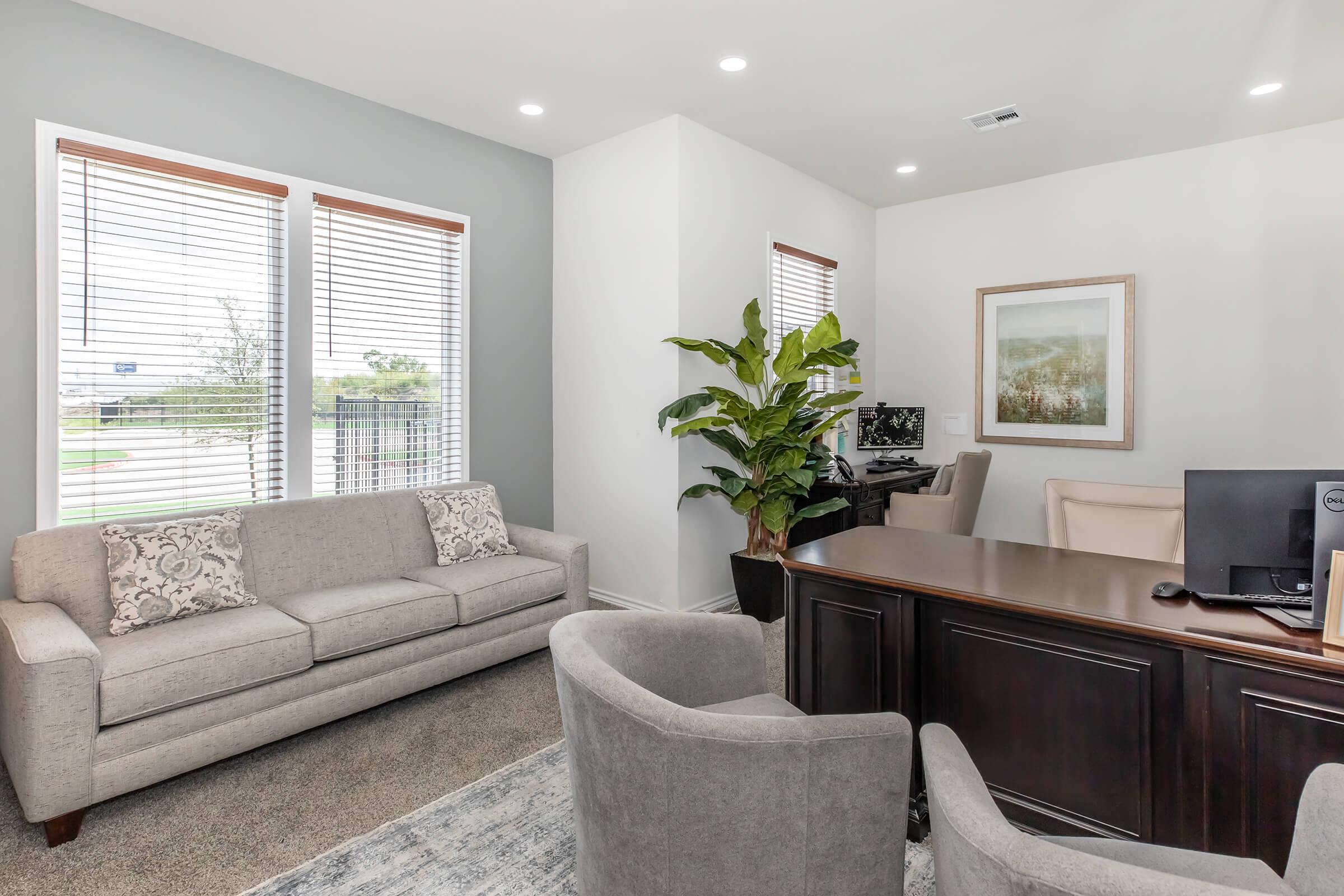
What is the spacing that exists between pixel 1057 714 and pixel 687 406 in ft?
8.21

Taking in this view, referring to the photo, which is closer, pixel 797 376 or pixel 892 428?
pixel 797 376

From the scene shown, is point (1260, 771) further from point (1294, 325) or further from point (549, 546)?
point (1294, 325)

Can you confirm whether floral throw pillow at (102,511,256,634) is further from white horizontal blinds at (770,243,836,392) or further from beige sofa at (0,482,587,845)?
white horizontal blinds at (770,243,836,392)

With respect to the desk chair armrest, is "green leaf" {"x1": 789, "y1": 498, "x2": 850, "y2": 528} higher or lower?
higher

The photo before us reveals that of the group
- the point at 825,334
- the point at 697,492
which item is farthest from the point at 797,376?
the point at 697,492

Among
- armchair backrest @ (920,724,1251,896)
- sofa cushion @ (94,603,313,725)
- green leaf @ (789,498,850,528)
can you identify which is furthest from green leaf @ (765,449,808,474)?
armchair backrest @ (920,724,1251,896)

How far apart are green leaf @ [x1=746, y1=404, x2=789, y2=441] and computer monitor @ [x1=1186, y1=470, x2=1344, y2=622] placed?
92.3 inches

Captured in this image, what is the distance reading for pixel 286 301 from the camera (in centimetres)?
354

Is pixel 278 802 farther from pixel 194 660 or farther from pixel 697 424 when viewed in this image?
pixel 697 424

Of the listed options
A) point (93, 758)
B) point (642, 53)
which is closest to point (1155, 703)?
point (93, 758)

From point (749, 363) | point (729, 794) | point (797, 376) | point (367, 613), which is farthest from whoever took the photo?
point (749, 363)

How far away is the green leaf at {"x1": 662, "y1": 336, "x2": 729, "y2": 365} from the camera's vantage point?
3.88 meters

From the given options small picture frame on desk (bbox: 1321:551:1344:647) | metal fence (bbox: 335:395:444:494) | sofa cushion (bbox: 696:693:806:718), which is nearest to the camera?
small picture frame on desk (bbox: 1321:551:1344:647)

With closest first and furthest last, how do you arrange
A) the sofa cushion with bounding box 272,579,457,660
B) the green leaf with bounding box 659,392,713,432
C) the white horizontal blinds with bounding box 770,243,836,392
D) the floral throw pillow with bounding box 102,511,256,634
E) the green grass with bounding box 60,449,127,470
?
the floral throw pillow with bounding box 102,511,256,634
the sofa cushion with bounding box 272,579,457,660
the green grass with bounding box 60,449,127,470
the green leaf with bounding box 659,392,713,432
the white horizontal blinds with bounding box 770,243,836,392
